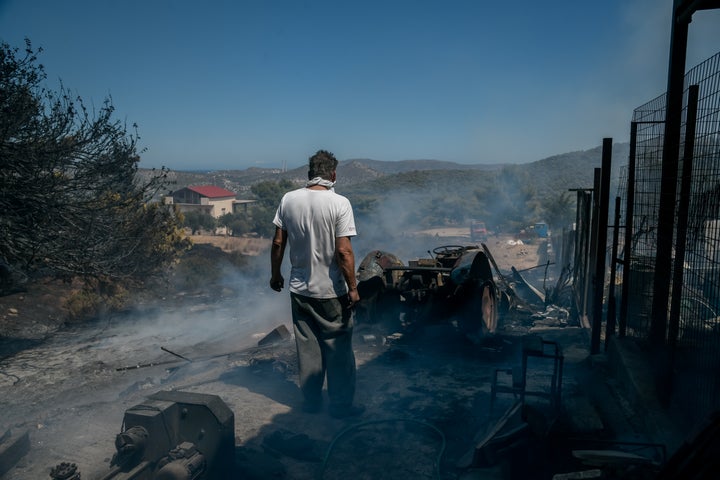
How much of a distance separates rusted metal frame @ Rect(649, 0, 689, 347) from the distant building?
1598 inches

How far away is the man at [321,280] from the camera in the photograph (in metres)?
4.05

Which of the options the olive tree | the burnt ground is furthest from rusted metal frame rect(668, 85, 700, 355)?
the olive tree

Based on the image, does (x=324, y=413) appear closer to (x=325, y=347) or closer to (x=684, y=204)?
(x=325, y=347)

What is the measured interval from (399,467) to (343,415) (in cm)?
86

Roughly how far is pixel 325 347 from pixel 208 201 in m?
44.2

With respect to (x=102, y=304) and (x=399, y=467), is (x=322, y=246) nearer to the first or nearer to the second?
(x=399, y=467)

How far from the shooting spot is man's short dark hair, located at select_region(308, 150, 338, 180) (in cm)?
415

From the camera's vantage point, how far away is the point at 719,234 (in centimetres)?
315

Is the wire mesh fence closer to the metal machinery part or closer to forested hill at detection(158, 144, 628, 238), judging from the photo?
the metal machinery part

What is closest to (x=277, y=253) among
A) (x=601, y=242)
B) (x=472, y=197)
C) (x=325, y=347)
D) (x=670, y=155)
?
(x=325, y=347)

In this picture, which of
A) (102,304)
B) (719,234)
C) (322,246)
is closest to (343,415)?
(322,246)

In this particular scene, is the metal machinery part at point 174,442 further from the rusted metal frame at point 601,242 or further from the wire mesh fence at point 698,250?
the rusted metal frame at point 601,242

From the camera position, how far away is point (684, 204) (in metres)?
3.69

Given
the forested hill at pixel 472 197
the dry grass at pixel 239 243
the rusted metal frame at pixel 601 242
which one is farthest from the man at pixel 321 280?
the dry grass at pixel 239 243
